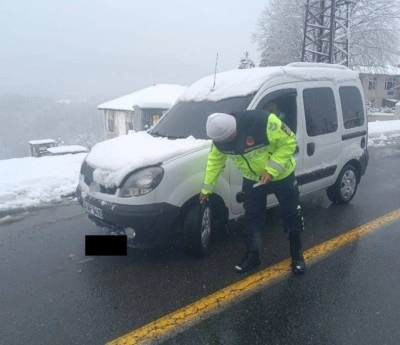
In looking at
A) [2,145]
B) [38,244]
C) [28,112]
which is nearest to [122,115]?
[38,244]

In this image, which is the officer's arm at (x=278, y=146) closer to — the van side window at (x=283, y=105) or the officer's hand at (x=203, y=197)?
the officer's hand at (x=203, y=197)

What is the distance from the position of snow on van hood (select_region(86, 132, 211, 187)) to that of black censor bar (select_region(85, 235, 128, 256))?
2.02 ft

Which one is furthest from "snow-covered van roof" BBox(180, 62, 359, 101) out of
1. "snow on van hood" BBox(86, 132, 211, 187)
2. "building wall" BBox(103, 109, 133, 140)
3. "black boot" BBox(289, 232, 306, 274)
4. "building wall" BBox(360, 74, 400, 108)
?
"building wall" BBox(360, 74, 400, 108)

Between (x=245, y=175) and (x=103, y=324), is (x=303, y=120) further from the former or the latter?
(x=103, y=324)

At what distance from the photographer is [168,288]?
3.34 metres

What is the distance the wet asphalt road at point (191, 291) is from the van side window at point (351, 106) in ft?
4.80

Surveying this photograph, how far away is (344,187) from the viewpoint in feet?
18.1

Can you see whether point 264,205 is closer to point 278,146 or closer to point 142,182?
point 278,146

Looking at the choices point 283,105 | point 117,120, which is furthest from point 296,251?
point 117,120

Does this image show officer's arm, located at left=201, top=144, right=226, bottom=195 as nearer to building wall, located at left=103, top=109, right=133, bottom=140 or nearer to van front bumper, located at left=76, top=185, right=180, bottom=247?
van front bumper, located at left=76, top=185, right=180, bottom=247

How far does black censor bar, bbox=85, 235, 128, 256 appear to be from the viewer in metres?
3.87

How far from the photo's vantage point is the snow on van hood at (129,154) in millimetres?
3622

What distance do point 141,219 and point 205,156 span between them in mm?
909

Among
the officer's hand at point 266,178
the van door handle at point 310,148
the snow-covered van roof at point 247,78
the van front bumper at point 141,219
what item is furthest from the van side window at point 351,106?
the van front bumper at point 141,219
